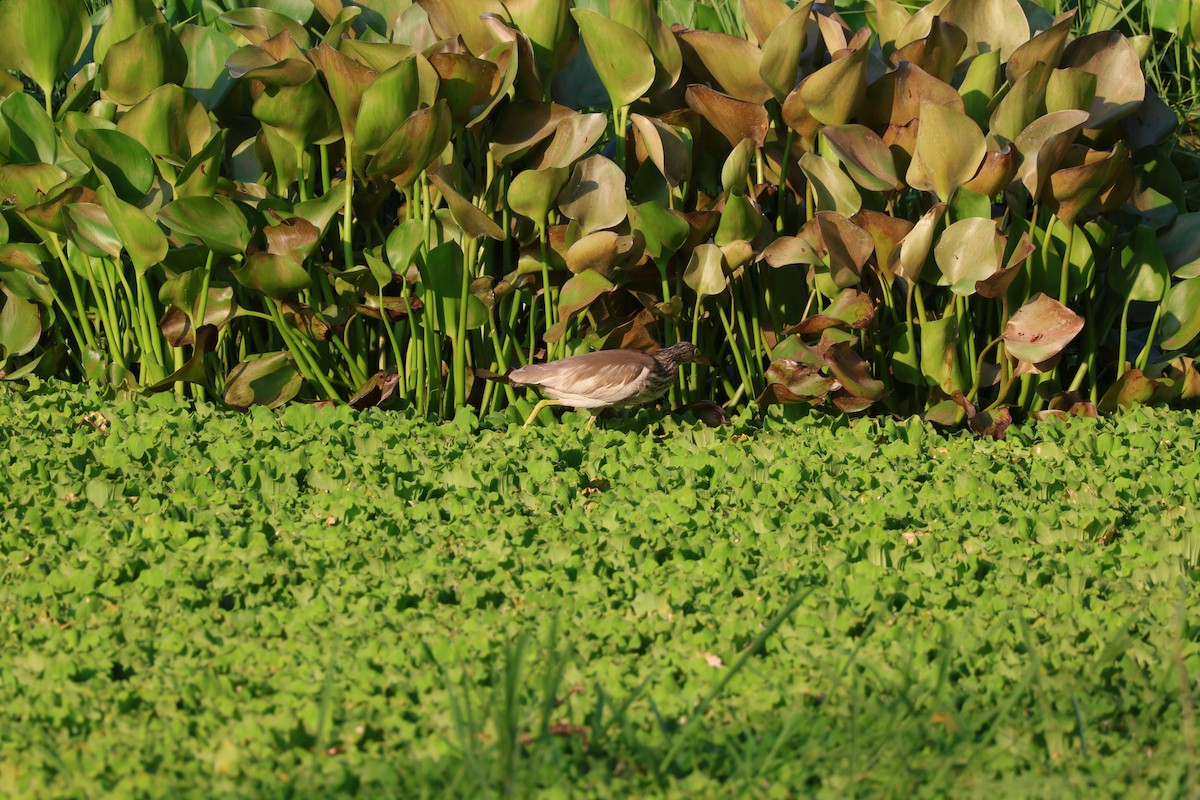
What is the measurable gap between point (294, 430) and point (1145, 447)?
2.56m

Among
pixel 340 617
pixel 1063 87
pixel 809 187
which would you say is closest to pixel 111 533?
pixel 340 617

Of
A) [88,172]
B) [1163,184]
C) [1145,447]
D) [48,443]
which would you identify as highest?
[88,172]

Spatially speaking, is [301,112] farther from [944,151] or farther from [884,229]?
[944,151]

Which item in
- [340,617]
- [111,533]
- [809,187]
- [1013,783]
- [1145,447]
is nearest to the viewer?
[1013,783]

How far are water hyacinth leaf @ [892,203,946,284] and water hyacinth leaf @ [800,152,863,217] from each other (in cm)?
21

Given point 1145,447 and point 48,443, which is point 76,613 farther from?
point 1145,447

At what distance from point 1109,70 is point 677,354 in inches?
61.8

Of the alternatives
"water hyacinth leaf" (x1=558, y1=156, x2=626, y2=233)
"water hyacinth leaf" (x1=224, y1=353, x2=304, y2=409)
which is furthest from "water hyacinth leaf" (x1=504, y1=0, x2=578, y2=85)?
"water hyacinth leaf" (x1=224, y1=353, x2=304, y2=409)

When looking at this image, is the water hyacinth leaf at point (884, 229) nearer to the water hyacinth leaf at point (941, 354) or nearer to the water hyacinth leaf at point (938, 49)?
the water hyacinth leaf at point (941, 354)

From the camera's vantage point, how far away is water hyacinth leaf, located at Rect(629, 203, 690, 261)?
363 cm

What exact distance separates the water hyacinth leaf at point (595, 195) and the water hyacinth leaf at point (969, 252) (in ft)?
3.17

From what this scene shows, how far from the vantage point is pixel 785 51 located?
3.62 metres

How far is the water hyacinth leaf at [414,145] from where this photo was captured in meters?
3.49

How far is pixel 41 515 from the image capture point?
304cm
